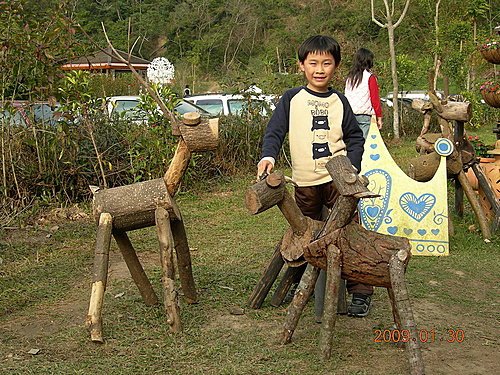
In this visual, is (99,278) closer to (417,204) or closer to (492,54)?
(417,204)

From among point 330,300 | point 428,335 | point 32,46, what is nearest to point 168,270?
point 330,300

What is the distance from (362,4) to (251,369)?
33444 mm

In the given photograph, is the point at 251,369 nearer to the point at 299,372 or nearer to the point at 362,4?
the point at 299,372

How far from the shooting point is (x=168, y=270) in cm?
399

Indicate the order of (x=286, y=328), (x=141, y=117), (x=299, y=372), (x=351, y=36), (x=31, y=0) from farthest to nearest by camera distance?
(x=351, y=36) < (x=141, y=117) < (x=31, y=0) < (x=286, y=328) < (x=299, y=372)

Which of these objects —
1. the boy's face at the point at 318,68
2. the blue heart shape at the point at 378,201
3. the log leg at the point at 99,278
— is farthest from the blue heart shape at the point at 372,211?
the log leg at the point at 99,278

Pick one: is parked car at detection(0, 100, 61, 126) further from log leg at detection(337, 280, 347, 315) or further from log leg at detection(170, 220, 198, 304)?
log leg at detection(337, 280, 347, 315)

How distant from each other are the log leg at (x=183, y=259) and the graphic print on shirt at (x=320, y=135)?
0.97m

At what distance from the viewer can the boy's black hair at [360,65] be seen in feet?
25.5

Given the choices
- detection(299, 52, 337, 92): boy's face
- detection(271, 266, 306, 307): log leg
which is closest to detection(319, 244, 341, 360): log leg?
detection(271, 266, 306, 307): log leg

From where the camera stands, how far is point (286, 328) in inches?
149

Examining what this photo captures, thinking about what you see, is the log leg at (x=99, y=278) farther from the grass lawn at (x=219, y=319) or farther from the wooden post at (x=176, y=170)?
the wooden post at (x=176, y=170)

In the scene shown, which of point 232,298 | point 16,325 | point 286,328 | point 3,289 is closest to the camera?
point 286,328

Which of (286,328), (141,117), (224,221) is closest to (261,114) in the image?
(141,117)
